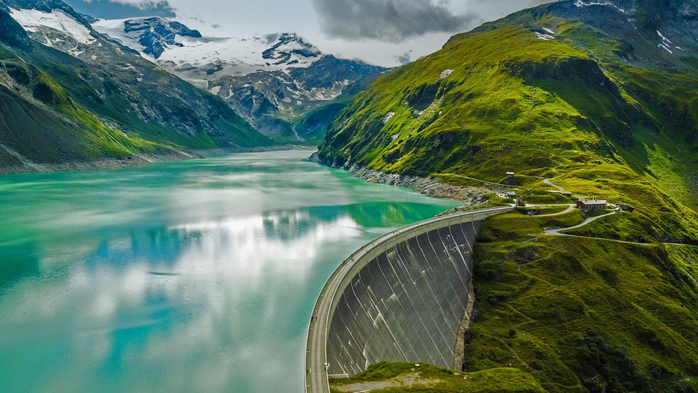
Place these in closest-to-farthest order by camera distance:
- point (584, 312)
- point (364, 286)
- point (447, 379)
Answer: point (447, 379), point (364, 286), point (584, 312)

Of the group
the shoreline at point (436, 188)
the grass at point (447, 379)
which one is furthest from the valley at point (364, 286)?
the shoreline at point (436, 188)

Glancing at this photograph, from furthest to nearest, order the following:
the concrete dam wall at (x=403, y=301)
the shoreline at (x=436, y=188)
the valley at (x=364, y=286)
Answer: the shoreline at (x=436, y=188)
the concrete dam wall at (x=403, y=301)
the valley at (x=364, y=286)

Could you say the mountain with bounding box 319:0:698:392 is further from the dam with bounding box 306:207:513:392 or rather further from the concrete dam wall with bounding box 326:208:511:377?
the dam with bounding box 306:207:513:392

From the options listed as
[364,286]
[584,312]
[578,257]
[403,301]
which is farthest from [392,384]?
[578,257]

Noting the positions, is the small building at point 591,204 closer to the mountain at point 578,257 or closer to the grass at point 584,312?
the mountain at point 578,257

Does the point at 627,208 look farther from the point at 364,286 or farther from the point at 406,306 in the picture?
the point at 364,286

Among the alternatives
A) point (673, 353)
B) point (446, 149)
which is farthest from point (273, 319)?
point (446, 149)
